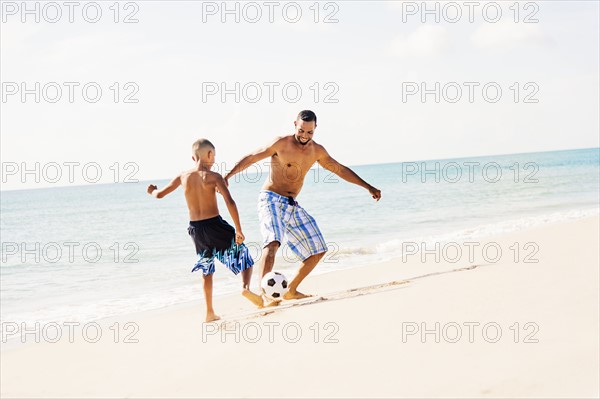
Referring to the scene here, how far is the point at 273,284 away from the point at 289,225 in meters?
0.71

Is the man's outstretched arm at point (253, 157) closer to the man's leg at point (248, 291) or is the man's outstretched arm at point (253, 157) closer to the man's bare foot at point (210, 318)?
the man's leg at point (248, 291)

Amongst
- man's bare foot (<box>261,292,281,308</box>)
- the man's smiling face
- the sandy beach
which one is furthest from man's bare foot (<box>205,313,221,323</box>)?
the man's smiling face

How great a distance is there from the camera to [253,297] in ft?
20.4

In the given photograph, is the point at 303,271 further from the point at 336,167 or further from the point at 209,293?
the point at 336,167

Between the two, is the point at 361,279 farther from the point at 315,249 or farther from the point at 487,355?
the point at 487,355

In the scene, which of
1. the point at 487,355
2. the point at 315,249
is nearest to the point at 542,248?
the point at 315,249

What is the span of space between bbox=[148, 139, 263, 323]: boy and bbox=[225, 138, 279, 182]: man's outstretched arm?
482mm

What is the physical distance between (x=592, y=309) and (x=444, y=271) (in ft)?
10.2

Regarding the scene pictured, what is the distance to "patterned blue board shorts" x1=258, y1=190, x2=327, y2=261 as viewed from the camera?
260 inches

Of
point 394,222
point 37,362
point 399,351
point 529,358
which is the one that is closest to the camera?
point 529,358

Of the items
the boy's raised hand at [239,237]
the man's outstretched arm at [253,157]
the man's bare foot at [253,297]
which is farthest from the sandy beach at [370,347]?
the man's outstretched arm at [253,157]

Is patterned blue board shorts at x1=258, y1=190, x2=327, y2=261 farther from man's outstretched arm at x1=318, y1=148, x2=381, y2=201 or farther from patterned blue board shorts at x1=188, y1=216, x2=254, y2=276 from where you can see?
man's outstretched arm at x1=318, y1=148, x2=381, y2=201

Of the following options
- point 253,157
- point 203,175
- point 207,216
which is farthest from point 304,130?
point 207,216

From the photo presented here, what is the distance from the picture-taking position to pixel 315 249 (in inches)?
268
